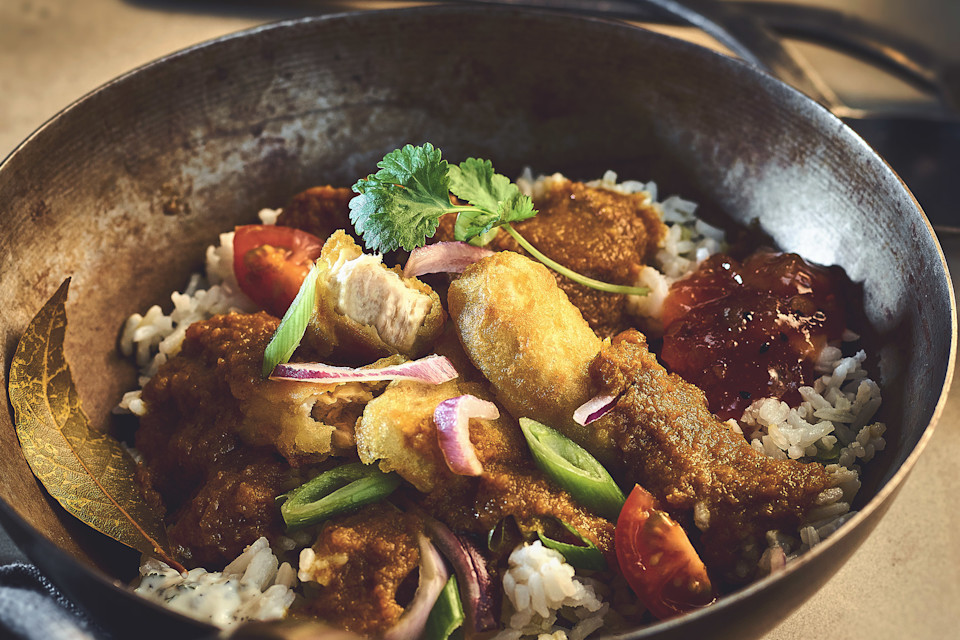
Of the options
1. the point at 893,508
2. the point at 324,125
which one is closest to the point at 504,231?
the point at 324,125

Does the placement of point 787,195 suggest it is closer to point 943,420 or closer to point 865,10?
point 943,420

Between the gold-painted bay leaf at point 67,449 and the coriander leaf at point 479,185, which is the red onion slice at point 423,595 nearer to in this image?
the gold-painted bay leaf at point 67,449

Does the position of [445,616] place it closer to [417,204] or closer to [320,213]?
[417,204]

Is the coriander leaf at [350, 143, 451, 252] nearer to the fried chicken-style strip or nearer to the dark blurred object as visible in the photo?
the fried chicken-style strip

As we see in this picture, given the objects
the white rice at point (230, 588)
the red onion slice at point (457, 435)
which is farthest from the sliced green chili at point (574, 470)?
the white rice at point (230, 588)

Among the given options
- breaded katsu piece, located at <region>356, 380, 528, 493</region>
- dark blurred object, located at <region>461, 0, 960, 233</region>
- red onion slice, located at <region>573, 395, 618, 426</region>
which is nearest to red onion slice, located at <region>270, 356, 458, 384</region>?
breaded katsu piece, located at <region>356, 380, 528, 493</region>
